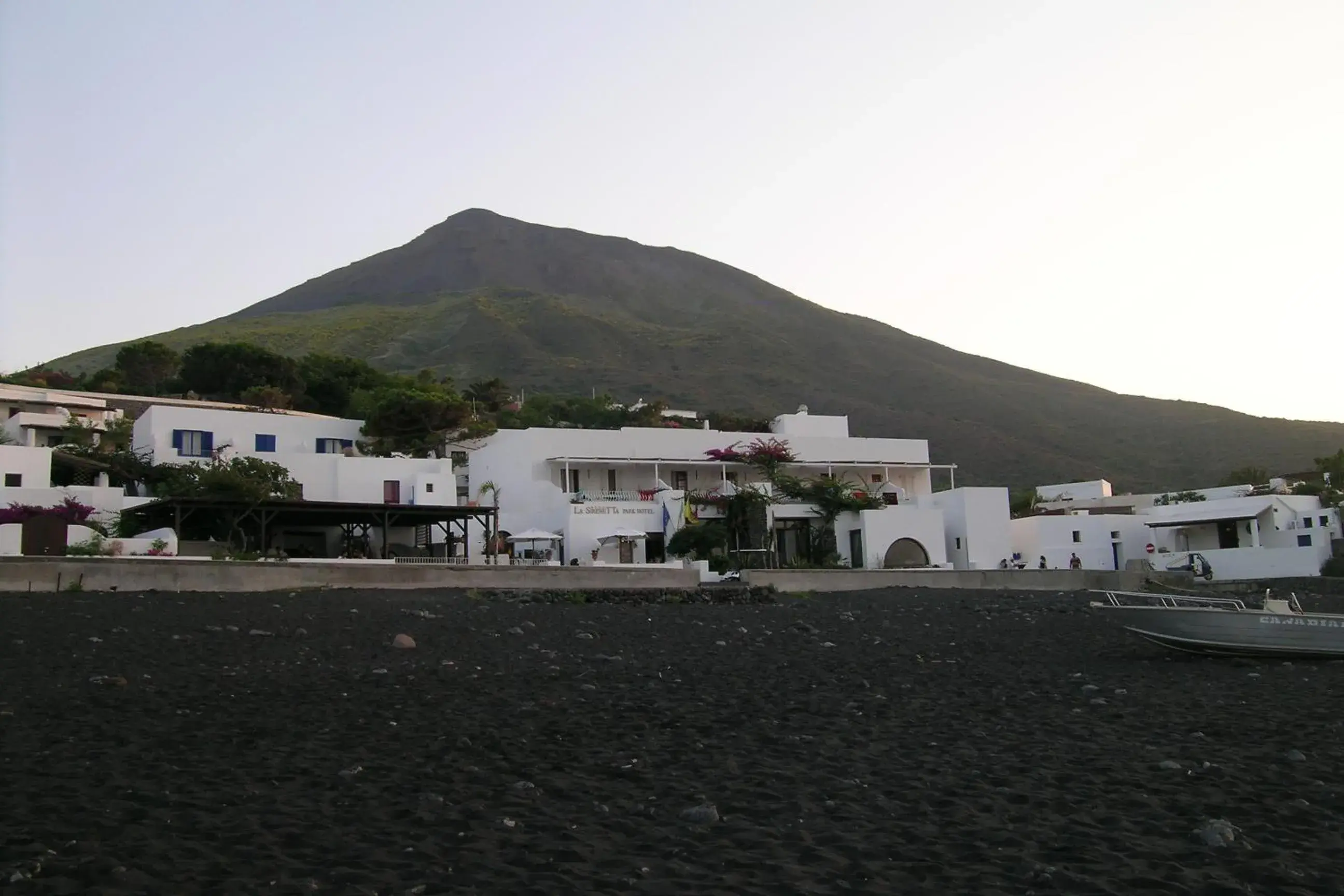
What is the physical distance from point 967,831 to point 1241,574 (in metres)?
42.3

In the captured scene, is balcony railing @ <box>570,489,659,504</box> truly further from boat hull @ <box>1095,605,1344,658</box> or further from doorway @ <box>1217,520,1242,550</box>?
boat hull @ <box>1095,605,1344,658</box>

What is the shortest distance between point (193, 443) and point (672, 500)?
18.4 metres

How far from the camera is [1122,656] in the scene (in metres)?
14.7

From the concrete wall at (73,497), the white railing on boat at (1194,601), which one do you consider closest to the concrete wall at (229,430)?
the concrete wall at (73,497)

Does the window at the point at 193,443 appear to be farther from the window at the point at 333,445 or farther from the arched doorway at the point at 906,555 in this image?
the arched doorway at the point at 906,555

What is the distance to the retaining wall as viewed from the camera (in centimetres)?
3058

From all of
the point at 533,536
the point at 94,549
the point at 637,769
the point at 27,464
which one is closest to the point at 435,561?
the point at 533,536

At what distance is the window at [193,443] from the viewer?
40531 mm

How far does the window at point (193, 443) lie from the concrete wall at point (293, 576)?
19.1 m

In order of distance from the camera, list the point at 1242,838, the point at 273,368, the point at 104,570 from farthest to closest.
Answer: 1. the point at 273,368
2. the point at 104,570
3. the point at 1242,838

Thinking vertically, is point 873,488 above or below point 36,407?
below

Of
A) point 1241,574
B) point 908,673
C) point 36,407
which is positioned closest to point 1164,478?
point 1241,574

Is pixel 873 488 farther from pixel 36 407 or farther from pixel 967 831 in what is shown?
A: pixel 967 831

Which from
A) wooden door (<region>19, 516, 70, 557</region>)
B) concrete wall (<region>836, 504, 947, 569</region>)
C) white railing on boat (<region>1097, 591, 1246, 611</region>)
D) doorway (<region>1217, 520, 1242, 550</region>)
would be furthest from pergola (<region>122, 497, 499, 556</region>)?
doorway (<region>1217, 520, 1242, 550</region>)
